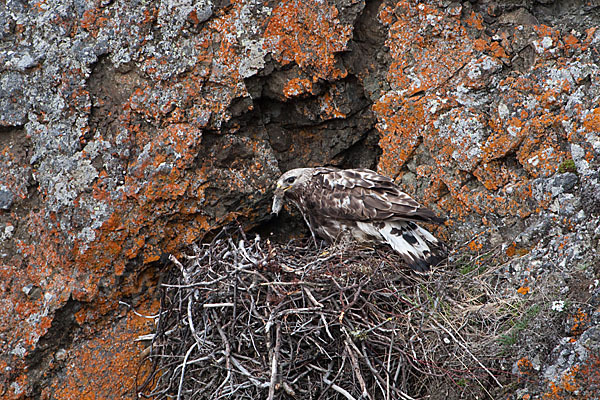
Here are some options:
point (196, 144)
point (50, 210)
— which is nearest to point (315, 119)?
point (196, 144)

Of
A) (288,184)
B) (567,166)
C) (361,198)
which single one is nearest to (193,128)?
(288,184)

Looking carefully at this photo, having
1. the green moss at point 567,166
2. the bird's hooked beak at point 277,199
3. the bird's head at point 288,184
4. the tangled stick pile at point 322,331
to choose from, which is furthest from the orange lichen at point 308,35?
the green moss at point 567,166

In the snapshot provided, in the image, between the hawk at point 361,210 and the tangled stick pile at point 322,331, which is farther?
the hawk at point 361,210

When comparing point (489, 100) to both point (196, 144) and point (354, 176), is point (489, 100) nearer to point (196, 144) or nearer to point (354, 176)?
point (354, 176)

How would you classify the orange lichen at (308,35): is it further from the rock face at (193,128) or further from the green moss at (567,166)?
the green moss at (567,166)

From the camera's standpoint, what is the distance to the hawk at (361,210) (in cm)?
469

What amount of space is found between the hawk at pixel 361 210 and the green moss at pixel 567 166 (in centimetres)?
84

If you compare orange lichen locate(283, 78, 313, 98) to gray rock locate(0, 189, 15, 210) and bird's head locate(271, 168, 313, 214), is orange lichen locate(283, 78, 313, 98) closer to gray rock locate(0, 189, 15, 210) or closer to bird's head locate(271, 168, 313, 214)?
bird's head locate(271, 168, 313, 214)

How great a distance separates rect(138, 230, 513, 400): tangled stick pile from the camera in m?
3.92

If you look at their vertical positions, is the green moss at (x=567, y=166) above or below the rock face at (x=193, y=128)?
above

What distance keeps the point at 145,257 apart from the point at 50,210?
0.72 meters

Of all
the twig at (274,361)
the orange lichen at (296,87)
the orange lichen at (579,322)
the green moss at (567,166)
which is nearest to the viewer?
the orange lichen at (579,322)

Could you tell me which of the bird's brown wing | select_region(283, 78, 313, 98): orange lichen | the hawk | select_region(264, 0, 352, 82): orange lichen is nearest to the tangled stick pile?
the hawk

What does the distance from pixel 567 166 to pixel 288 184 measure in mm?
1950
